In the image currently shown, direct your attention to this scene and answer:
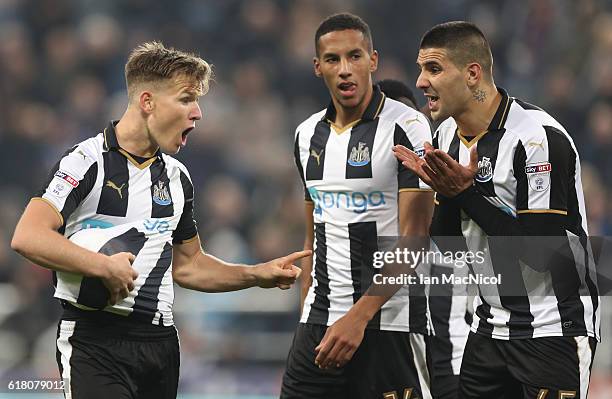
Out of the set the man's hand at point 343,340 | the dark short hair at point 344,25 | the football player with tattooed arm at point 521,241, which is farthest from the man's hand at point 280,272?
the dark short hair at point 344,25

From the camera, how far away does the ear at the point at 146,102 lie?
469cm

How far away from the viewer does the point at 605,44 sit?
1031 centimetres

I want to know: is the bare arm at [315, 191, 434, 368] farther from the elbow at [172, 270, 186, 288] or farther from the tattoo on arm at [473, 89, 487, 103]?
the elbow at [172, 270, 186, 288]

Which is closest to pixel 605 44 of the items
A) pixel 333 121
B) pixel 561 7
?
pixel 561 7

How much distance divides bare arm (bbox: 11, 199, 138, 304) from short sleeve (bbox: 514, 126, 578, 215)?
159 centimetres

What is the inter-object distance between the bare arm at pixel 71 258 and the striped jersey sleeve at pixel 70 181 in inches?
6.3

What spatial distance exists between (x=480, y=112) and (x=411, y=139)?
16.5 inches

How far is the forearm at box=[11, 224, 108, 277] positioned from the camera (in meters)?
4.18

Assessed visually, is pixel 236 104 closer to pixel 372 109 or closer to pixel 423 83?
pixel 372 109

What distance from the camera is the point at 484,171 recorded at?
4559 millimetres

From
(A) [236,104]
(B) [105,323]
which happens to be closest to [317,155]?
(B) [105,323]

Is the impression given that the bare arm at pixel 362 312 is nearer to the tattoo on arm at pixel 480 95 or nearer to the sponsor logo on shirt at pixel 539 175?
the tattoo on arm at pixel 480 95

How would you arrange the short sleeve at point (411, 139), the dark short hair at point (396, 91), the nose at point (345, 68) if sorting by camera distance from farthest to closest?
the dark short hair at point (396, 91), the nose at point (345, 68), the short sleeve at point (411, 139)

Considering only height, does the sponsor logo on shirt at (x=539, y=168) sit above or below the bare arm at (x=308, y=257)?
above
